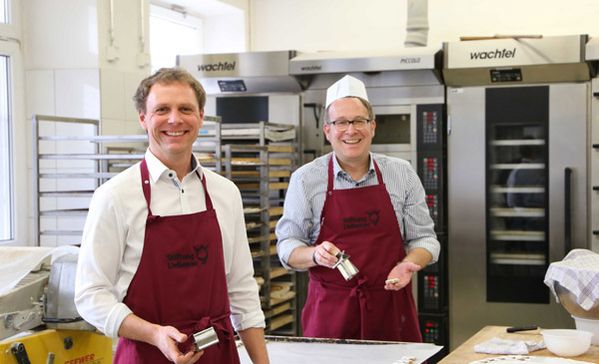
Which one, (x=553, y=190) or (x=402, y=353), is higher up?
(x=553, y=190)

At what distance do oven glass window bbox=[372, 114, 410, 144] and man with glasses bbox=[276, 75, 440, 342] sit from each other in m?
2.24

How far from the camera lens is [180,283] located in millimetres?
2041

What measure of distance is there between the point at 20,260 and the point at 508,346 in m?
1.49

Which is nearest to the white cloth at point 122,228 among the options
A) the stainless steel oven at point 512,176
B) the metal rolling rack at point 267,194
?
the metal rolling rack at point 267,194

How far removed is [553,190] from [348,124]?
8.15 feet

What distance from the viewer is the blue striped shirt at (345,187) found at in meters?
3.08

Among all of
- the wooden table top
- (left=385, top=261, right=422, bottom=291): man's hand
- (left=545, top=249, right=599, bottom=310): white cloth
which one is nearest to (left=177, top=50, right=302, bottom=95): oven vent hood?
(left=385, top=261, right=422, bottom=291): man's hand

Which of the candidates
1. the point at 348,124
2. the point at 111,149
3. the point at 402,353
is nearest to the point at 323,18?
the point at 111,149

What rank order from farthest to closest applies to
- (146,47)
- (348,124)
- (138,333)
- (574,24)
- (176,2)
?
(176,2), (574,24), (146,47), (348,124), (138,333)

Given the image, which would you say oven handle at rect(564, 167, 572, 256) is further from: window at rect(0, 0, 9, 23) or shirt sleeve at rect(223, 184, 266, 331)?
window at rect(0, 0, 9, 23)

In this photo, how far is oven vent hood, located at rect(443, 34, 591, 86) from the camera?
4.82 metres

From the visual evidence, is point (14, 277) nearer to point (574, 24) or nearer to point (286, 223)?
point (286, 223)

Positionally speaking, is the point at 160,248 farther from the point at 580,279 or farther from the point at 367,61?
the point at 367,61

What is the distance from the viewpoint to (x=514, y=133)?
5.13m
